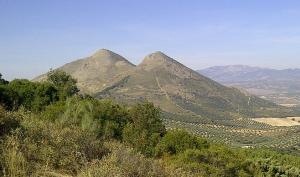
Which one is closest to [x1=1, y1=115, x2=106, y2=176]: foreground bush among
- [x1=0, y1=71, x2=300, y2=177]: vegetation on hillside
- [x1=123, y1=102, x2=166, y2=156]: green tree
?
[x1=0, y1=71, x2=300, y2=177]: vegetation on hillside

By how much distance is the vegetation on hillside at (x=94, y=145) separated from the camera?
29.2 feet

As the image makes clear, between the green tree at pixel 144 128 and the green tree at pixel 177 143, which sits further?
the green tree at pixel 144 128

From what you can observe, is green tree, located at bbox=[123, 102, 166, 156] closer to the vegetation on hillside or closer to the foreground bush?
the vegetation on hillside

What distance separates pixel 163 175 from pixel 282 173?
142ft

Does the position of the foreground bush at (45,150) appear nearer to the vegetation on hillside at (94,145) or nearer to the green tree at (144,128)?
the vegetation on hillside at (94,145)

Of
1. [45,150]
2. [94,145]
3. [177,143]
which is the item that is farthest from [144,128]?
[45,150]

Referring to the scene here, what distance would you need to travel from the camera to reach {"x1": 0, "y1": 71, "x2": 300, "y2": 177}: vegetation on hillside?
8.90 metres

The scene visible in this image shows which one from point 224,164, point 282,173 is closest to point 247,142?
point 282,173

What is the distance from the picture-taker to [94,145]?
448 inches

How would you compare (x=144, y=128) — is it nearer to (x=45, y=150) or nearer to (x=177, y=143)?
(x=177, y=143)

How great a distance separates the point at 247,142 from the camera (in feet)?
466

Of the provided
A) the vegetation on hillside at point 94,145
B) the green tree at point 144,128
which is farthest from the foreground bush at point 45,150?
the green tree at point 144,128

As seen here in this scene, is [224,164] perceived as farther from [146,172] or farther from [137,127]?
[146,172]

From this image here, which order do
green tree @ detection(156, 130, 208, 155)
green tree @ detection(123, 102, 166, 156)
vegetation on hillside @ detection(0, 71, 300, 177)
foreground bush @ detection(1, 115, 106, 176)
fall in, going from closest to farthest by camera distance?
foreground bush @ detection(1, 115, 106, 176), vegetation on hillside @ detection(0, 71, 300, 177), green tree @ detection(156, 130, 208, 155), green tree @ detection(123, 102, 166, 156)
